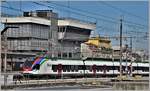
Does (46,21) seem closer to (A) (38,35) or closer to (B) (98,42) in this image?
(A) (38,35)

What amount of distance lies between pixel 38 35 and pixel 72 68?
163 feet

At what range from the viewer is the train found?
4997cm

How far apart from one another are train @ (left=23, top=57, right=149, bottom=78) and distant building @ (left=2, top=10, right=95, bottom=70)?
23159 mm

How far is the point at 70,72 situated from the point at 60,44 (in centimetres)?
5467

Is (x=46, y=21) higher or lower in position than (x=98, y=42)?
higher

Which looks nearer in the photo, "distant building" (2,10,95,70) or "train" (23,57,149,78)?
"train" (23,57,149,78)

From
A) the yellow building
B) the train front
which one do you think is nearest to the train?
the train front

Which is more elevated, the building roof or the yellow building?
the building roof

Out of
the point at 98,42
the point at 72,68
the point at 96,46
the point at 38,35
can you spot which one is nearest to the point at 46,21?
the point at 38,35

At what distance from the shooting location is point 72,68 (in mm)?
53219

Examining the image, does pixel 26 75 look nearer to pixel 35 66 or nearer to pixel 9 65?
pixel 35 66

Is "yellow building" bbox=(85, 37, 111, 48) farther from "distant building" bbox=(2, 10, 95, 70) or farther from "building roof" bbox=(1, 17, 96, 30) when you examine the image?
"building roof" bbox=(1, 17, 96, 30)

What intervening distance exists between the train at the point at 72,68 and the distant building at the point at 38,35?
23159 mm

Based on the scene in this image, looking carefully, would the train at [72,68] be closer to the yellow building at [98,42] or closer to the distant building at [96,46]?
the distant building at [96,46]
